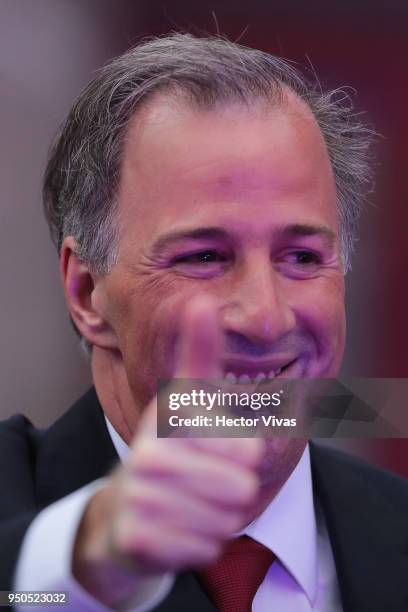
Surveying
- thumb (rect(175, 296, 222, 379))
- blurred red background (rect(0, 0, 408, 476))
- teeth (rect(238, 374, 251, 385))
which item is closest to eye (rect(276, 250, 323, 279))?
teeth (rect(238, 374, 251, 385))

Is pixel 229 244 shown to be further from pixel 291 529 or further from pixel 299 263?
pixel 291 529

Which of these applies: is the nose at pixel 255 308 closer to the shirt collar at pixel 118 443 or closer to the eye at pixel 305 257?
the eye at pixel 305 257

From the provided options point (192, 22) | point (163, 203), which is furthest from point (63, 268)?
point (192, 22)

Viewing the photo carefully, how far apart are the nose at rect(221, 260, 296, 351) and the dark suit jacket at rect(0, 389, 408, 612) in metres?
0.20

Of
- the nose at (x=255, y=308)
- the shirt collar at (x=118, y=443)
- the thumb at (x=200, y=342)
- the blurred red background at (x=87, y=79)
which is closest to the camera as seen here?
the thumb at (x=200, y=342)

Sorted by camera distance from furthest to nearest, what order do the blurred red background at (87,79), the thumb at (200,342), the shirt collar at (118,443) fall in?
1. the blurred red background at (87,79)
2. the shirt collar at (118,443)
3. the thumb at (200,342)

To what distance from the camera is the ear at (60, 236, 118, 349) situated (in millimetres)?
911

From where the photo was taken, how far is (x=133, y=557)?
1.53ft

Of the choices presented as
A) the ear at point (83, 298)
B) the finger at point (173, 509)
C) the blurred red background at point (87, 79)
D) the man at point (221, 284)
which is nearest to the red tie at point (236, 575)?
the man at point (221, 284)

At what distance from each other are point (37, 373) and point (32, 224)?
0.87 feet

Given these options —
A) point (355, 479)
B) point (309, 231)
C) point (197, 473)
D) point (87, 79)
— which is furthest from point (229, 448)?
point (87, 79)

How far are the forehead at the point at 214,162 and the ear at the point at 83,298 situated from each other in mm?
96

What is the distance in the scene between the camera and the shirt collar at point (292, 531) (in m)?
0.85

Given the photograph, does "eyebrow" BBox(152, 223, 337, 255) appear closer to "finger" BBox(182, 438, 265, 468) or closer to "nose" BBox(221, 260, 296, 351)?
"nose" BBox(221, 260, 296, 351)
